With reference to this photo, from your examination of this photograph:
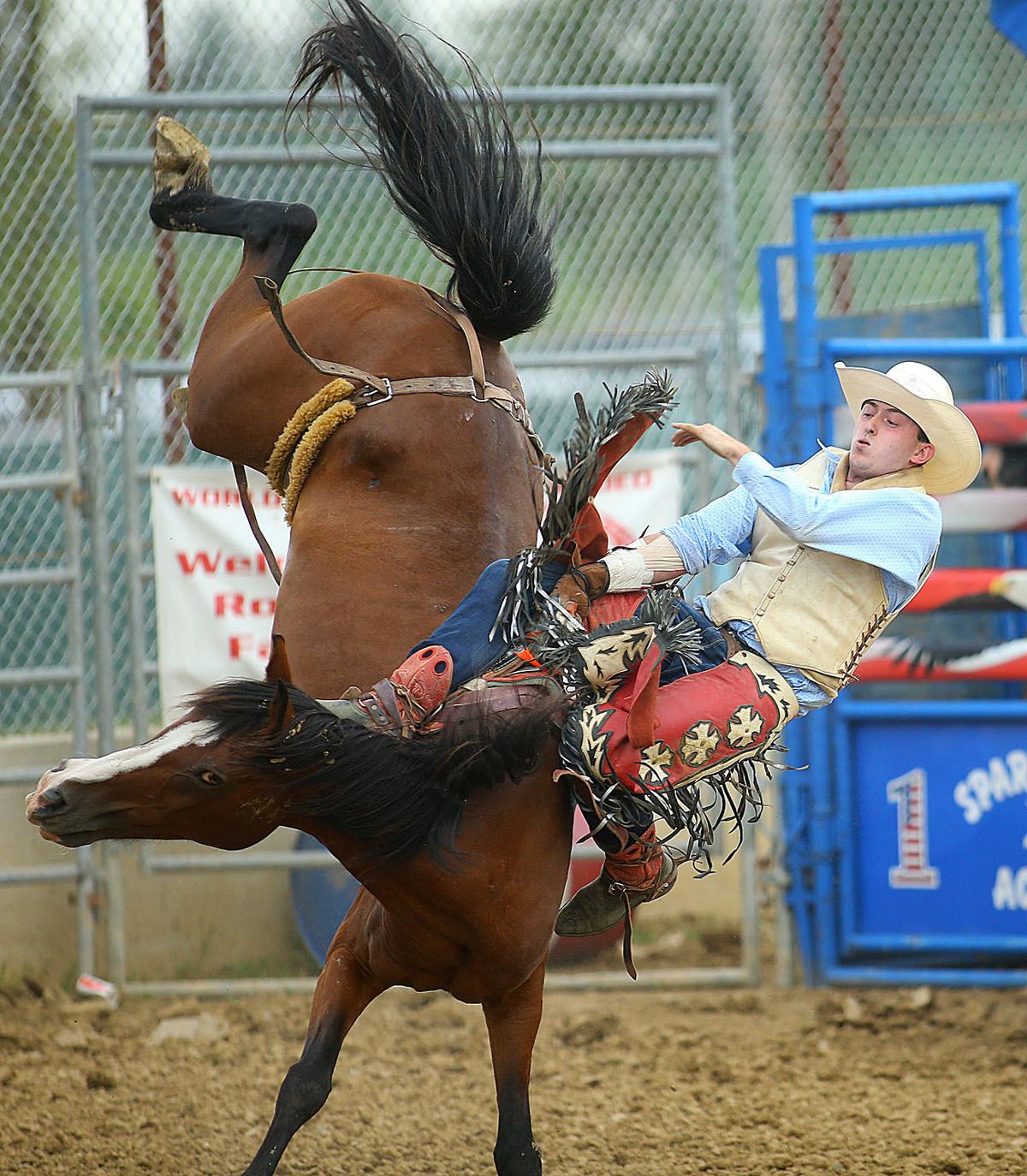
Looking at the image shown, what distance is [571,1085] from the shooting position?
4641 mm

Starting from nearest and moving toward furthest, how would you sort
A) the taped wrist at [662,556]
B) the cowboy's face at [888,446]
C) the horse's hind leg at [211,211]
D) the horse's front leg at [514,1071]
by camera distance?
the cowboy's face at [888,446] < the taped wrist at [662,556] < the horse's front leg at [514,1071] < the horse's hind leg at [211,211]

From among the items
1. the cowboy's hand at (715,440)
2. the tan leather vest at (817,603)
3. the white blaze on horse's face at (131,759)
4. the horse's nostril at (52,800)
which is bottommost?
the horse's nostril at (52,800)

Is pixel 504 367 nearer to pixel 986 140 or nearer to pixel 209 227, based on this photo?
pixel 209 227

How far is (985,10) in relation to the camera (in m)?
6.70

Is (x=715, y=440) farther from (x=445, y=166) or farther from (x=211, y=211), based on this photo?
(x=211, y=211)

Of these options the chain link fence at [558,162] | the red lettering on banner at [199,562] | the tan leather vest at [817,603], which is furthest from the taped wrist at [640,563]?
the red lettering on banner at [199,562]

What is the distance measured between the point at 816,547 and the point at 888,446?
0.89 ft

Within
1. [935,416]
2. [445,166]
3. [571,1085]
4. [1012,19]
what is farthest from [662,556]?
[1012,19]

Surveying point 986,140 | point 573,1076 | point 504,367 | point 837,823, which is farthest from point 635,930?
point 986,140

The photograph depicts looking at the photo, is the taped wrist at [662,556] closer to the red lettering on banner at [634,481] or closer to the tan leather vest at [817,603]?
the tan leather vest at [817,603]

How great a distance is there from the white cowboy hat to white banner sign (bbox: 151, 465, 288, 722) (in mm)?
3166

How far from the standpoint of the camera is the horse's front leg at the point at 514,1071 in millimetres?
3174

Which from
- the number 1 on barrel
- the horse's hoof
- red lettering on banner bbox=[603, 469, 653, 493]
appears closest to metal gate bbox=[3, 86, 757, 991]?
red lettering on banner bbox=[603, 469, 653, 493]

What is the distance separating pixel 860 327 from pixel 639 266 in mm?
1015
